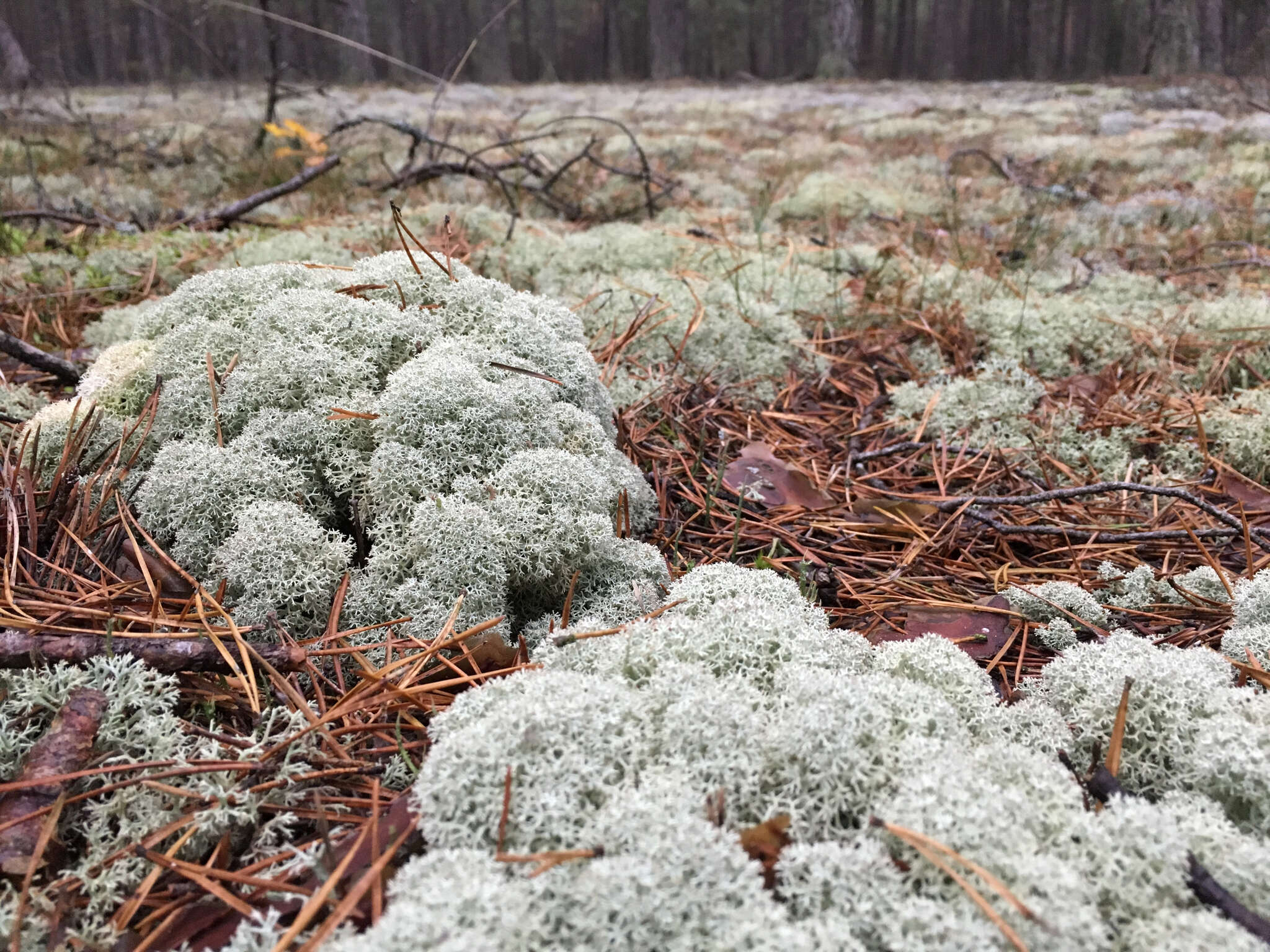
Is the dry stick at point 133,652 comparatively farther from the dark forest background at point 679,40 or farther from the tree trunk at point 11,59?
the dark forest background at point 679,40

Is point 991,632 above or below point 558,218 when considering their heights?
below

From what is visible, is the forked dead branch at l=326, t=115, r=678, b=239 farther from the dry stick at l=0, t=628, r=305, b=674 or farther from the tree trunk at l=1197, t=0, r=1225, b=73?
the tree trunk at l=1197, t=0, r=1225, b=73

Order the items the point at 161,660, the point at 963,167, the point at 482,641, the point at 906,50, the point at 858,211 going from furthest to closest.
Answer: the point at 906,50, the point at 963,167, the point at 858,211, the point at 482,641, the point at 161,660

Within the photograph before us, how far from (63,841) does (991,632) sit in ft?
6.40

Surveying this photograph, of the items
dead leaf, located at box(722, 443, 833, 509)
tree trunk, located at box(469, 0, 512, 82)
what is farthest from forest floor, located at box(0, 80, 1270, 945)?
tree trunk, located at box(469, 0, 512, 82)

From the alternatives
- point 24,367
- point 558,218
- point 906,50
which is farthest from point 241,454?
point 906,50

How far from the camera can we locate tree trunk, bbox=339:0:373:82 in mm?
32594

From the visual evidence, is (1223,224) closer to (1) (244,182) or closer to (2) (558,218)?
(2) (558,218)

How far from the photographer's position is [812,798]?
1.23m

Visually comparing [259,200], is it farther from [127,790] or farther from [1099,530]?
[1099,530]

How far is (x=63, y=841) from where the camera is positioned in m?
1.31

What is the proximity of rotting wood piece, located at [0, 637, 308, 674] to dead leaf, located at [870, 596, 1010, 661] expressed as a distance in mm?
1353

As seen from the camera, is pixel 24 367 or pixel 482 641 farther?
pixel 24 367

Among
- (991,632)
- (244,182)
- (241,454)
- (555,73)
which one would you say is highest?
(555,73)
